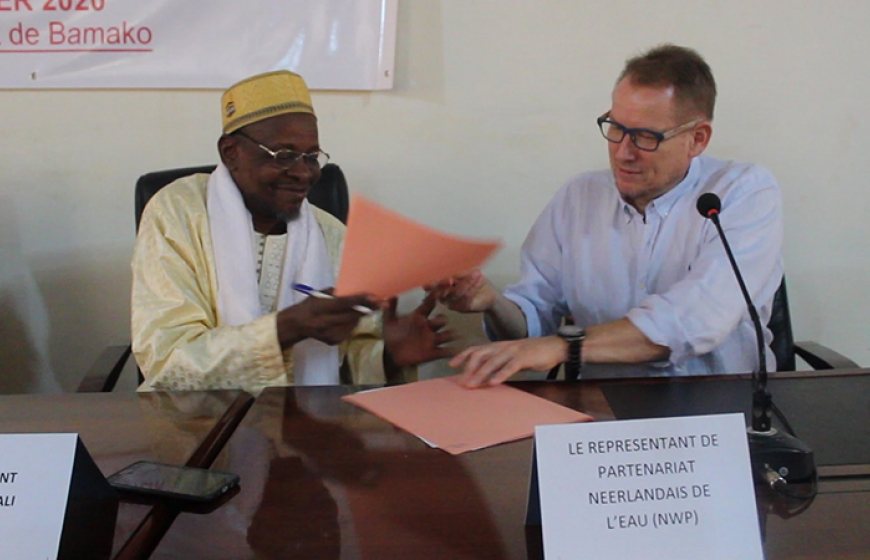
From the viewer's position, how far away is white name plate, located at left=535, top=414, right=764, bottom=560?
0.74m

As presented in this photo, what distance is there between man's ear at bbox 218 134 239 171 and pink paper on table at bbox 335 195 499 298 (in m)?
0.56

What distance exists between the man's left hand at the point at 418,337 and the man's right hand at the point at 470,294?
5 centimetres

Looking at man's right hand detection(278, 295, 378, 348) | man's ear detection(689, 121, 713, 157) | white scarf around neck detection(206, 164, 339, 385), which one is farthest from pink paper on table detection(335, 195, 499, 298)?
man's ear detection(689, 121, 713, 157)

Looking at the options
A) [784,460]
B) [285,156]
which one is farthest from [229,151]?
[784,460]

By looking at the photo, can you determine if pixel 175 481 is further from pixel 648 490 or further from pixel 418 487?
pixel 648 490

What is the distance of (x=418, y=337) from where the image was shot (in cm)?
158

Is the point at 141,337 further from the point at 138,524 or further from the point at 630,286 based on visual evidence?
the point at 630,286

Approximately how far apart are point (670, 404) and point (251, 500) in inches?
26.0

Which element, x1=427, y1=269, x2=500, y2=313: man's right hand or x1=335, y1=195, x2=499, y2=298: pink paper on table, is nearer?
x1=335, y1=195, x2=499, y2=298: pink paper on table

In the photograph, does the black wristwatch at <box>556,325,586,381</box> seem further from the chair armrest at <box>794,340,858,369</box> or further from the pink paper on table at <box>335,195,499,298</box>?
the chair armrest at <box>794,340,858,369</box>

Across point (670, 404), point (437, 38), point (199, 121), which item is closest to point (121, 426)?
point (670, 404)

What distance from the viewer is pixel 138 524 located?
2.88ft

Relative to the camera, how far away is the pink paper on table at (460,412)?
3.66ft

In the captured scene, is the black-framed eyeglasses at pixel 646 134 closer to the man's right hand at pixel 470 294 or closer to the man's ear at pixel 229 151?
the man's right hand at pixel 470 294
